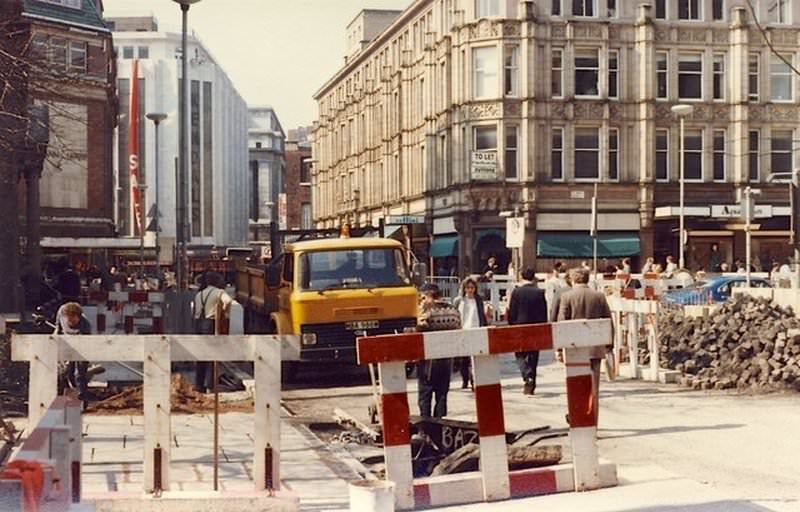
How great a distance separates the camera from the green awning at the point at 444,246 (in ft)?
173

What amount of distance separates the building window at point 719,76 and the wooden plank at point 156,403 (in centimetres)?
4796

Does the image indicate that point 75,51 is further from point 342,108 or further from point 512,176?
point 512,176

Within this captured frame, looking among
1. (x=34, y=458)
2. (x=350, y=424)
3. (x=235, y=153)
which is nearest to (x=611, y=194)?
(x=350, y=424)

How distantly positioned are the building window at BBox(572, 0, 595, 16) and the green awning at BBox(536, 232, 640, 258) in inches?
373

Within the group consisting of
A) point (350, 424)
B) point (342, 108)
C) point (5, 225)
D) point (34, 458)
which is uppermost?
point (342, 108)

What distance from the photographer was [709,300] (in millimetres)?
26078

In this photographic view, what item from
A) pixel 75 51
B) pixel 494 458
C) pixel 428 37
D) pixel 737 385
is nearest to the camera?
pixel 494 458

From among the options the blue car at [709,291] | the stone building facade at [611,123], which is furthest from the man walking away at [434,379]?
the stone building facade at [611,123]

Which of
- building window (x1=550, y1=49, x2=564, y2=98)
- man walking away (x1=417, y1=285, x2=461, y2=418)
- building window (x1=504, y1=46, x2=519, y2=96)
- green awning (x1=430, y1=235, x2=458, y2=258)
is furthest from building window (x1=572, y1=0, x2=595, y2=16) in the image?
man walking away (x1=417, y1=285, x2=461, y2=418)

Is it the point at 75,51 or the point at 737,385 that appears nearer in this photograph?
the point at 737,385

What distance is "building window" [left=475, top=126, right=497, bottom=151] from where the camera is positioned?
50.7m

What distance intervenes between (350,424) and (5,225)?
12.6 meters

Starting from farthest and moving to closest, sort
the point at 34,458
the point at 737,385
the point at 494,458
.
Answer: the point at 737,385 < the point at 494,458 < the point at 34,458

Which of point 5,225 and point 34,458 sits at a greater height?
point 5,225
